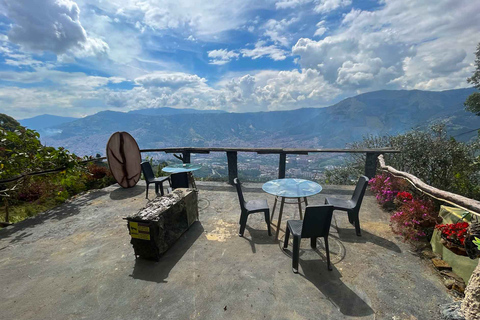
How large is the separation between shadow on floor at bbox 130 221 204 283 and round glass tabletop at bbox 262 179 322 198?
5.05 ft

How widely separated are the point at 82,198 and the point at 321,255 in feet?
19.6

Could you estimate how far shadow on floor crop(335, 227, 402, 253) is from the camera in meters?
3.24

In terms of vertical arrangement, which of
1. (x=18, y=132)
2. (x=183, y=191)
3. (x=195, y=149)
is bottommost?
(x=183, y=191)

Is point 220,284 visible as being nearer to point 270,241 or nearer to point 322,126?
point 270,241

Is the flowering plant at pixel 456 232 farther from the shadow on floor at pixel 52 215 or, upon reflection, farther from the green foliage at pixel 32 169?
the green foliage at pixel 32 169

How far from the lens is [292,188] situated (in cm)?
366

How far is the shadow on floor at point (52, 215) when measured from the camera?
3959 millimetres

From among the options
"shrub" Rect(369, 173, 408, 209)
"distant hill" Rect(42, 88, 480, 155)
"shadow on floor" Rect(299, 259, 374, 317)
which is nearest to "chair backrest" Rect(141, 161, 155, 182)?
"shadow on floor" Rect(299, 259, 374, 317)

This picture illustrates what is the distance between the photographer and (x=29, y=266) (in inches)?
119

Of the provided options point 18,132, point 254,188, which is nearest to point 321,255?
point 254,188

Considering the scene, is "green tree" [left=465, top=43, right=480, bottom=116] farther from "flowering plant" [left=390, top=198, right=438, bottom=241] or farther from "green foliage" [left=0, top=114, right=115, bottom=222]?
"green foliage" [left=0, top=114, right=115, bottom=222]

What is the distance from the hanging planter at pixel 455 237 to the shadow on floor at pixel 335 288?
4.14 feet

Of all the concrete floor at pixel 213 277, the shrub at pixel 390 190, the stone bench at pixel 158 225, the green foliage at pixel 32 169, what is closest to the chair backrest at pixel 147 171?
the green foliage at pixel 32 169

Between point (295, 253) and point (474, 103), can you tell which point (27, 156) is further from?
point (474, 103)
